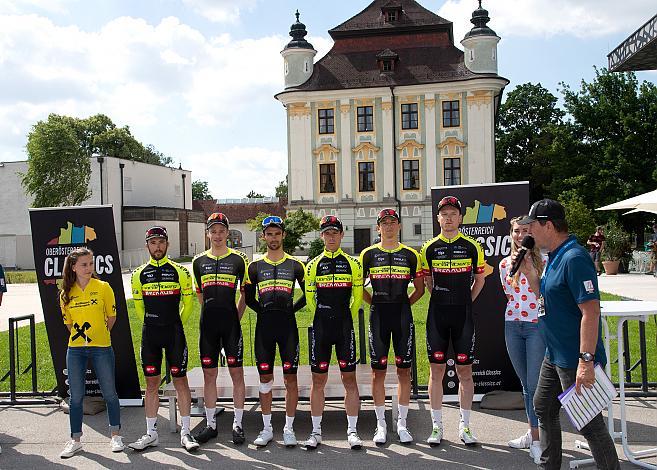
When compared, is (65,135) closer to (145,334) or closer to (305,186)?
(305,186)

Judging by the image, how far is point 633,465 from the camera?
18.5 feet

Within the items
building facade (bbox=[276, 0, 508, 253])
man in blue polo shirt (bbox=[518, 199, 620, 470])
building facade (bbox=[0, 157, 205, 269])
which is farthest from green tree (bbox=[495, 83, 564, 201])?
man in blue polo shirt (bbox=[518, 199, 620, 470])

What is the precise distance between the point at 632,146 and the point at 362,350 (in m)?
41.6

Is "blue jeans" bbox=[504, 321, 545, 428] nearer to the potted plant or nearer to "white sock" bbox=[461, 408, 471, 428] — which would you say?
"white sock" bbox=[461, 408, 471, 428]

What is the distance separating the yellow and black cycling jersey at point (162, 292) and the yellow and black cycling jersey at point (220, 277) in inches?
7.2

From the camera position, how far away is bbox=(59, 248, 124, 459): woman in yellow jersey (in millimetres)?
6461

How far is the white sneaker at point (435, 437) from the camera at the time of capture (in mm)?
6316

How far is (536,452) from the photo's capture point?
19.1ft

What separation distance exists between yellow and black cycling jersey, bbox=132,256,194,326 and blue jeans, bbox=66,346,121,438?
560mm

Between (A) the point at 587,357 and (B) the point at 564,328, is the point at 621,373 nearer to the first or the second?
(B) the point at 564,328

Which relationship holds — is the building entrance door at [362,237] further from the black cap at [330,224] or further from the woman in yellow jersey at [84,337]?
the woman in yellow jersey at [84,337]

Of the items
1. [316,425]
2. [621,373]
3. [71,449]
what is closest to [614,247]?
[621,373]

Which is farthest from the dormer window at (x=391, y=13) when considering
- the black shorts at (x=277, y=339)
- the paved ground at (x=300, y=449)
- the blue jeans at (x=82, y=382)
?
the blue jeans at (x=82, y=382)

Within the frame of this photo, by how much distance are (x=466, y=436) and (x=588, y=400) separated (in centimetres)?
215
